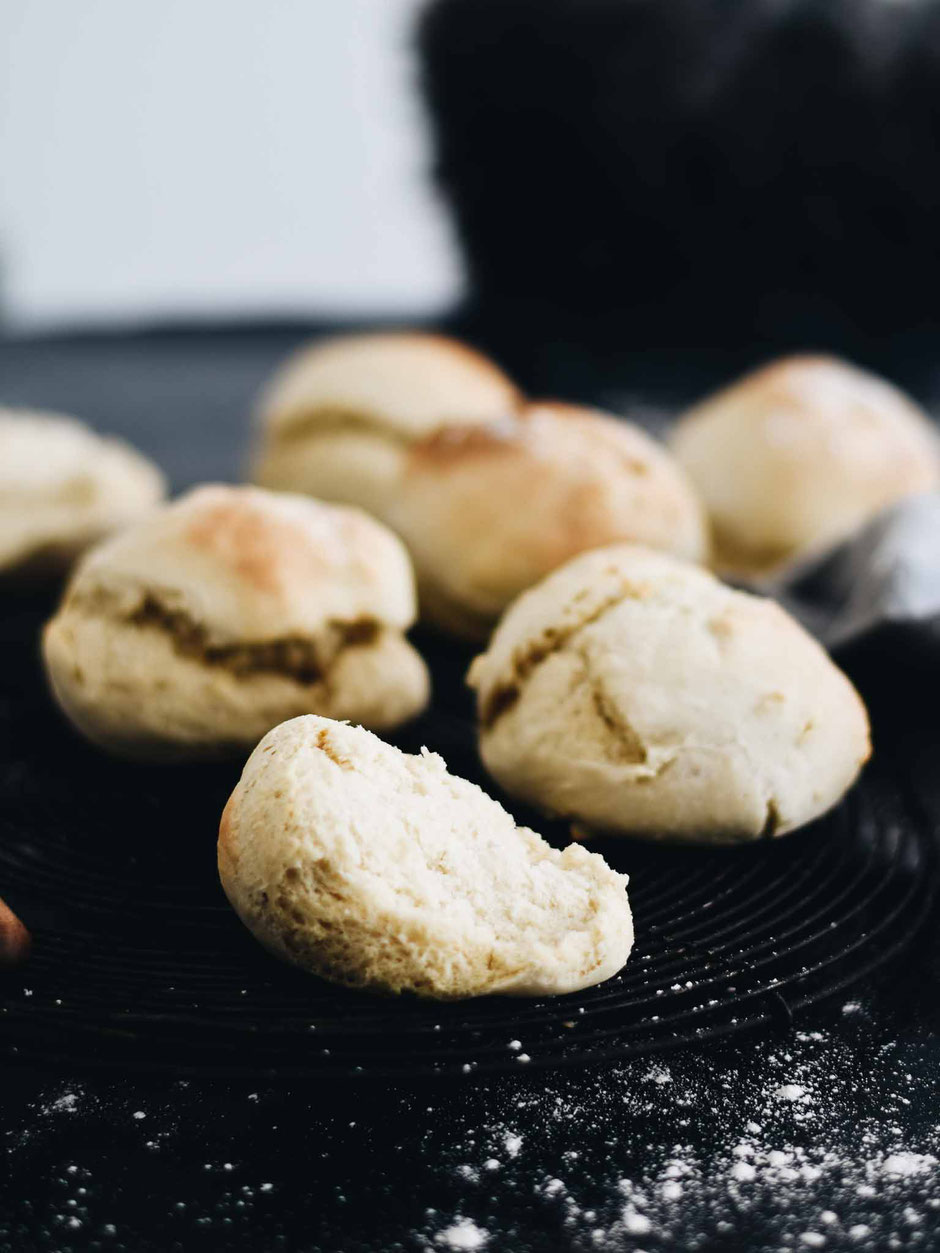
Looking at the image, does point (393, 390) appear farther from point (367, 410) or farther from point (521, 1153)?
point (521, 1153)

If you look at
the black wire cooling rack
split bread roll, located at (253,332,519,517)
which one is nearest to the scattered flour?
the black wire cooling rack

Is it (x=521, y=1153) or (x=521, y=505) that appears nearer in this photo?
(x=521, y=1153)

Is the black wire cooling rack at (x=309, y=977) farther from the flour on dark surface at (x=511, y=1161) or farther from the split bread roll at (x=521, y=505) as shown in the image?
the split bread roll at (x=521, y=505)

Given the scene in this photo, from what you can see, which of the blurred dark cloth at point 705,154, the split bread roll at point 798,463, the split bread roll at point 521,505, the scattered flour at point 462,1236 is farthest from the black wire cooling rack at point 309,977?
the blurred dark cloth at point 705,154

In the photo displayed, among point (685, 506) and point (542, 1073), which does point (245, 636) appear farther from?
point (685, 506)

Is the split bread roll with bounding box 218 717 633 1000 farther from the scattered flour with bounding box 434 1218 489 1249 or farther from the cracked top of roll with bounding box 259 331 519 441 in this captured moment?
the cracked top of roll with bounding box 259 331 519 441

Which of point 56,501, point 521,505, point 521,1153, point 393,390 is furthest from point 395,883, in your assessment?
point 393,390
